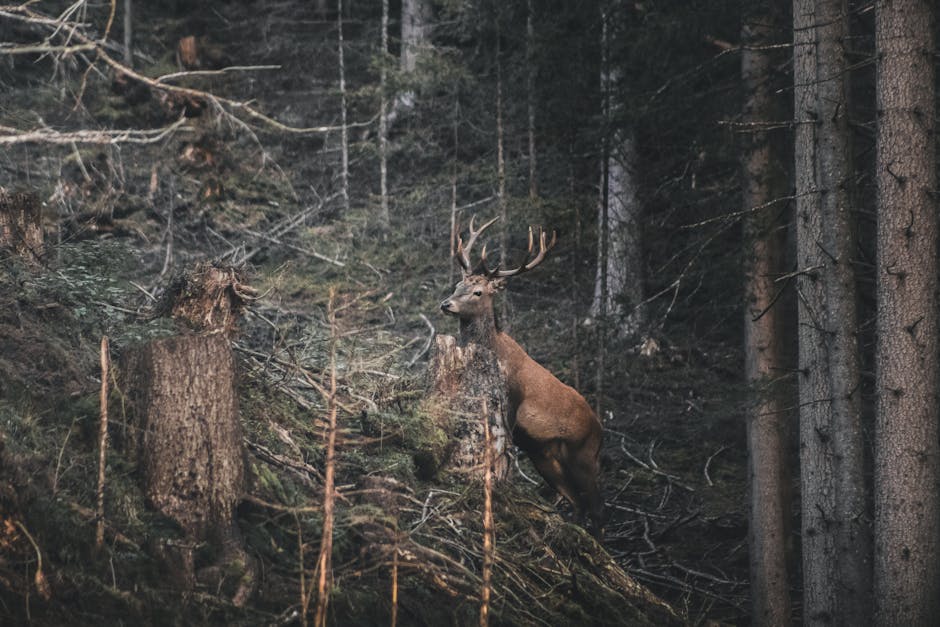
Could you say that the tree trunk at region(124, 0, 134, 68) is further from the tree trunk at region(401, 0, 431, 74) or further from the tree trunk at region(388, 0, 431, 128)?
the tree trunk at region(401, 0, 431, 74)

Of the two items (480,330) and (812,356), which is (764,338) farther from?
(480,330)

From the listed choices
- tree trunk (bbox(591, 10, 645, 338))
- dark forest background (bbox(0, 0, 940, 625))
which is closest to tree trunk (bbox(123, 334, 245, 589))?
dark forest background (bbox(0, 0, 940, 625))

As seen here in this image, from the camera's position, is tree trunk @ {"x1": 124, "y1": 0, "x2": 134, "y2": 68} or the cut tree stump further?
tree trunk @ {"x1": 124, "y1": 0, "x2": 134, "y2": 68}

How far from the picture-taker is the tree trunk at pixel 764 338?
397 inches

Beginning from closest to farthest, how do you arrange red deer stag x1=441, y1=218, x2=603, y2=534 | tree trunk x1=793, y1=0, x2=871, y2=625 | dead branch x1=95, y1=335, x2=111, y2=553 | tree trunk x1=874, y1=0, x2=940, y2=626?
dead branch x1=95, y1=335, x2=111, y2=553 < tree trunk x1=874, y1=0, x2=940, y2=626 < tree trunk x1=793, y1=0, x2=871, y2=625 < red deer stag x1=441, y1=218, x2=603, y2=534

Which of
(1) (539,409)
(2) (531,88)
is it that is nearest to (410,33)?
(2) (531,88)

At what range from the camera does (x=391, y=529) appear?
258 inches

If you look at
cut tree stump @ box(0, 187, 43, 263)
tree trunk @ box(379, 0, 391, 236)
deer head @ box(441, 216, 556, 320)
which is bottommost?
deer head @ box(441, 216, 556, 320)

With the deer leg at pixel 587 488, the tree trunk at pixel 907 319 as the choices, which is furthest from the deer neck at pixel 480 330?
the tree trunk at pixel 907 319

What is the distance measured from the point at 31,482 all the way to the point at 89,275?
2.61 m

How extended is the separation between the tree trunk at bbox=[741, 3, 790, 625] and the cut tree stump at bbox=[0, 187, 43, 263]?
6996 mm

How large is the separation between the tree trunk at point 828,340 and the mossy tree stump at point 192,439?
17.2ft

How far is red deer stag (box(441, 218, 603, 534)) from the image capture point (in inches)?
380

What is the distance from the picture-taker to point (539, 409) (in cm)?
967
